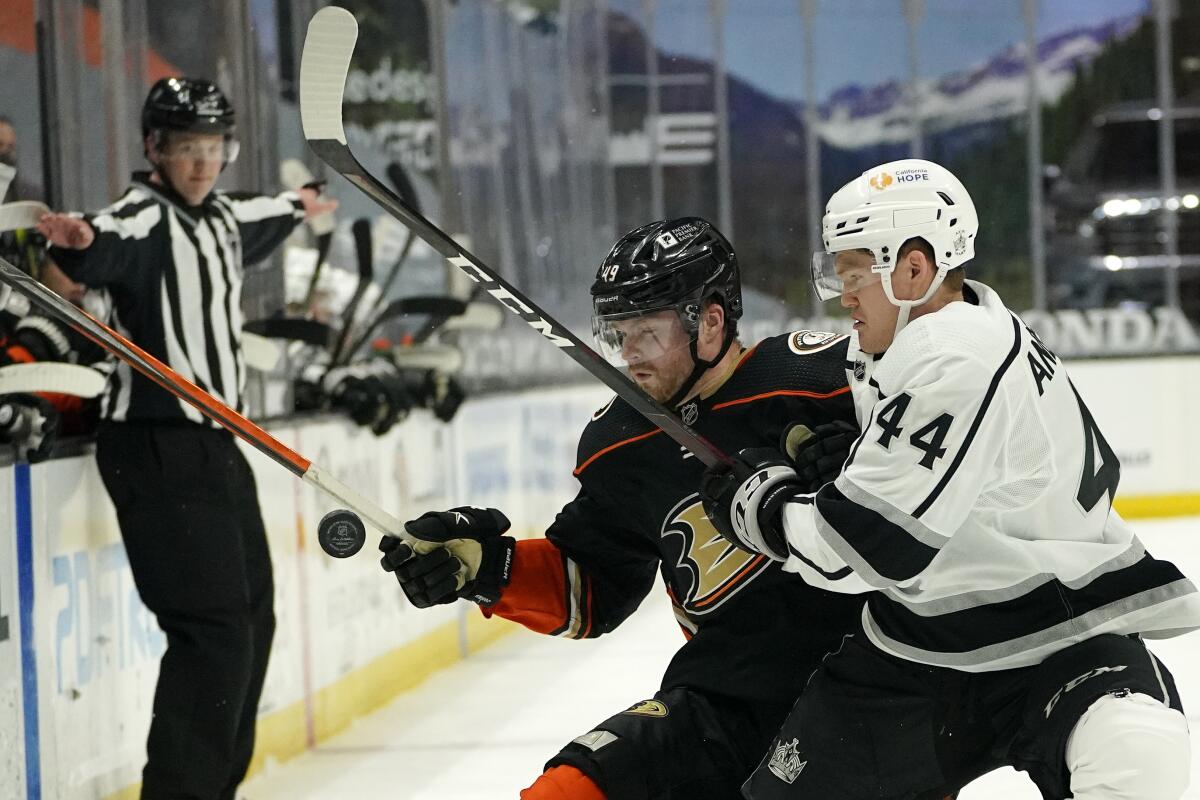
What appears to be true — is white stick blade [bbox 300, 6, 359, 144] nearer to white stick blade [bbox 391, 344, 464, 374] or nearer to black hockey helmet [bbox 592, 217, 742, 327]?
black hockey helmet [bbox 592, 217, 742, 327]

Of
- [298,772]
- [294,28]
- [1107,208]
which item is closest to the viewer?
[298,772]

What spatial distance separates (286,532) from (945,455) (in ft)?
7.86

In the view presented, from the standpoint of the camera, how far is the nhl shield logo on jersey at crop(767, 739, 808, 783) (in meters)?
1.72

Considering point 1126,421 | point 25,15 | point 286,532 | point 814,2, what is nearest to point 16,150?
point 25,15

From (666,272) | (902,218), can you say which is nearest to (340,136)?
(666,272)

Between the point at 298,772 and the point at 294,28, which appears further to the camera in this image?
the point at 294,28

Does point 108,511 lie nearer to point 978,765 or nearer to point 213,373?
point 213,373

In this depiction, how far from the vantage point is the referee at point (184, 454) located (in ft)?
9.08

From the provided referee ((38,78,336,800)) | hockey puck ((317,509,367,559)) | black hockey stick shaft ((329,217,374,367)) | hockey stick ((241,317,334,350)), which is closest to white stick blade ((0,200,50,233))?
referee ((38,78,336,800))

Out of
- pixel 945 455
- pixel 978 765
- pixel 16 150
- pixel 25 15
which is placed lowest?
pixel 978 765

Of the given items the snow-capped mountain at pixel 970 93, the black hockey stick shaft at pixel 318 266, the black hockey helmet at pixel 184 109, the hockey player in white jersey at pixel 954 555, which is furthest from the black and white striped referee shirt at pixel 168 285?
the snow-capped mountain at pixel 970 93

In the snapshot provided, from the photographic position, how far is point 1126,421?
7.23 m

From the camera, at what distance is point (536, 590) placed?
197 cm

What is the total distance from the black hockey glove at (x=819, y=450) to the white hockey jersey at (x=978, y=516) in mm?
34
